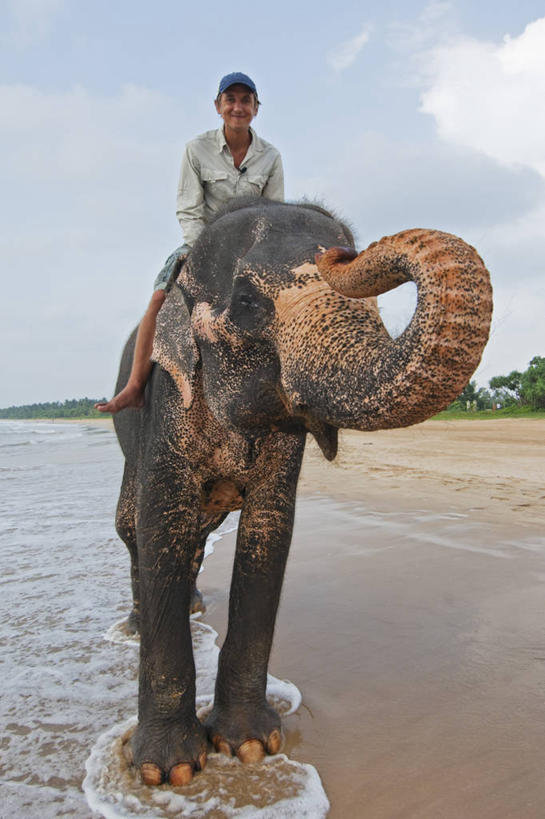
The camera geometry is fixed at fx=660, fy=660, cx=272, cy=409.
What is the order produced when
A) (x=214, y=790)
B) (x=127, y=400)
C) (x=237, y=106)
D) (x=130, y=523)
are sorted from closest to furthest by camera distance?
(x=214, y=790), (x=127, y=400), (x=237, y=106), (x=130, y=523)

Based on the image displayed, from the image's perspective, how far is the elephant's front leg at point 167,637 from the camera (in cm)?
263

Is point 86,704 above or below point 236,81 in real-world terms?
below

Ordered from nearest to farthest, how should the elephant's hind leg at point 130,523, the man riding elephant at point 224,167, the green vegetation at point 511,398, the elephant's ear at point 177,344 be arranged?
1. the elephant's ear at point 177,344
2. the man riding elephant at point 224,167
3. the elephant's hind leg at point 130,523
4. the green vegetation at point 511,398

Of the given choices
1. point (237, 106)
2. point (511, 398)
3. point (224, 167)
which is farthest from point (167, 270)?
point (511, 398)

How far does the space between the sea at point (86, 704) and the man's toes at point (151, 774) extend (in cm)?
4

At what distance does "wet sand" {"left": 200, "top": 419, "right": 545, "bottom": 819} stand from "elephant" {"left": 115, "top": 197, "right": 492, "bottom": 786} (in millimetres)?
395

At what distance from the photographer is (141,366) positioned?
121 inches

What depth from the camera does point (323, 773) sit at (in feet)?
8.14

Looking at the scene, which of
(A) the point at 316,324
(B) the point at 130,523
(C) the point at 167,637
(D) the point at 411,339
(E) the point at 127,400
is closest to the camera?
(D) the point at 411,339

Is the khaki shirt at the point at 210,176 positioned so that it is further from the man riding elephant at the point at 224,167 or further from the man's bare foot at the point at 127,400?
the man's bare foot at the point at 127,400

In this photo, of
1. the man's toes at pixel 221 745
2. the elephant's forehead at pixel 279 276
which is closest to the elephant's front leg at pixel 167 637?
the man's toes at pixel 221 745

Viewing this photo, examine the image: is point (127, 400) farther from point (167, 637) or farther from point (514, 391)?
point (514, 391)

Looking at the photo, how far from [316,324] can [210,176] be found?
171 cm

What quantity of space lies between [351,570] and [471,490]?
158 inches
